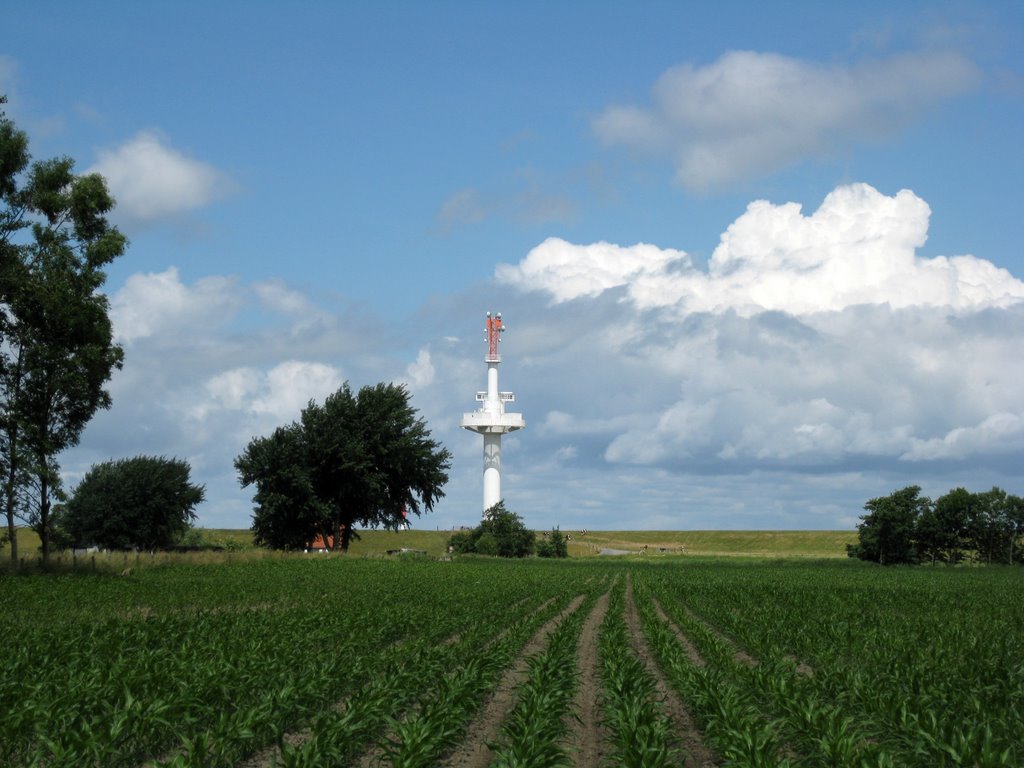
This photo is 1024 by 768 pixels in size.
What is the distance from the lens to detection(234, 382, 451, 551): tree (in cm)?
8300

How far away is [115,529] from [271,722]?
267ft

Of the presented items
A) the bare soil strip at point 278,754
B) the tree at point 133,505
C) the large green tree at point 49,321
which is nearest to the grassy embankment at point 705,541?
the tree at point 133,505

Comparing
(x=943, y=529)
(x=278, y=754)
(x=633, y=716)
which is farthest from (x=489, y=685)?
(x=943, y=529)

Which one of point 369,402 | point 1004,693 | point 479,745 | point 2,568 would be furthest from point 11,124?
point 369,402

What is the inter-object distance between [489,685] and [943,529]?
95652 millimetres

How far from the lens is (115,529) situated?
87.8 metres

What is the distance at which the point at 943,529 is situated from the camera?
101125mm

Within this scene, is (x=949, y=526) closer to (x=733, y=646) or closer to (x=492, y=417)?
(x=492, y=417)

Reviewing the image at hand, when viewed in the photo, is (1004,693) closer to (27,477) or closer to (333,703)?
(333,703)

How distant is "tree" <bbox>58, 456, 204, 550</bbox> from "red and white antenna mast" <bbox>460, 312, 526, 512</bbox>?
26.2 meters

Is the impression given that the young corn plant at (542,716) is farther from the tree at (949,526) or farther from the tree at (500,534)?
the tree at (949,526)

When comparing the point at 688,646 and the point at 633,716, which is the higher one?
the point at 633,716

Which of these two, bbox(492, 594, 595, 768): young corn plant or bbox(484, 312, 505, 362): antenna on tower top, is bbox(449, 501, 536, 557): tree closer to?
bbox(484, 312, 505, 362): antenna on tower top

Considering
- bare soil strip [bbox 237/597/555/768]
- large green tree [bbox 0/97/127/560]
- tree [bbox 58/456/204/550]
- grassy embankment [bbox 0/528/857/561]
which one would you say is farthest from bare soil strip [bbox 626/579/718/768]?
grassy embankment [bbox 0/528/857/561]
